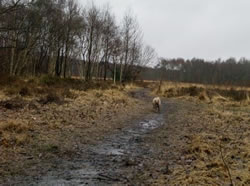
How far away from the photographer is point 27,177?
3.68 metres

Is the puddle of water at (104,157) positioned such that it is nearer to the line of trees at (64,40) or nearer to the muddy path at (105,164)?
the muddy path at (105,164)

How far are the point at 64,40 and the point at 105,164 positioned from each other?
24833 millimetres

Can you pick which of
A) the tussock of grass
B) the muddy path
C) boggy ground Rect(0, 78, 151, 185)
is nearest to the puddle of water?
the muddy path

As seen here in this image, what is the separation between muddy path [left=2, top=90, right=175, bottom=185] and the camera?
11.8 ft

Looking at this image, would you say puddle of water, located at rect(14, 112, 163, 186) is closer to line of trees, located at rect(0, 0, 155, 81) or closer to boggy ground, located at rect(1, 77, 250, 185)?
boggy ground, located at rect(1, 77, 250, 185)

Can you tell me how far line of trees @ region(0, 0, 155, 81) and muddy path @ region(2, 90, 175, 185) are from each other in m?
16.9

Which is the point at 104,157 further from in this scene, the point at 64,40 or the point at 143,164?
the point at 64,40

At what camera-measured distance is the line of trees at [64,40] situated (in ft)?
73.0

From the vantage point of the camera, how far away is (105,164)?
14.5ft

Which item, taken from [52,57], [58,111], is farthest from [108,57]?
[58,111]

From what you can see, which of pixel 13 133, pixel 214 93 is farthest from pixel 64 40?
pixel 13 133

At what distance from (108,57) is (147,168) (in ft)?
104

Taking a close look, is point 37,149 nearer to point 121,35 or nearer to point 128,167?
point 128,167

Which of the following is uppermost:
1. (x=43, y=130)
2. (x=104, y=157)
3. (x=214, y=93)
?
(x=214, y=93)
